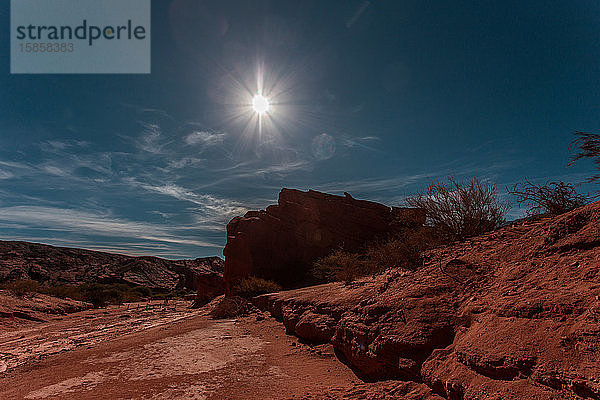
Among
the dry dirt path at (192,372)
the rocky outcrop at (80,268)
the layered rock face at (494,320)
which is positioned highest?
the layered rock face at (494,320)

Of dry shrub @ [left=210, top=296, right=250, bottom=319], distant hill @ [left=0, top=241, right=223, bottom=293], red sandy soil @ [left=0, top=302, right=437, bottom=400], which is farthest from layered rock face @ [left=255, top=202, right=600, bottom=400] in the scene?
distant hill @ [left=0, top=241, right=223, bottom=293]

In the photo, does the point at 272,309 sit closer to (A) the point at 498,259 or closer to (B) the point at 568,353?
(A) the point at 498,259

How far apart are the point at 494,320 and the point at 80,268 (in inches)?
2773

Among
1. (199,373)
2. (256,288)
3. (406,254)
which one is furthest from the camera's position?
(256,288)

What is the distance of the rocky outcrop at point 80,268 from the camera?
1877 inches

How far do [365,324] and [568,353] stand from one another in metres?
2.78

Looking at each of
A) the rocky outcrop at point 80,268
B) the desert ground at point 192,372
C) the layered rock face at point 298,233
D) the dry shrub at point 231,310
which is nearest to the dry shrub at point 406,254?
the desert ground at point 192,372

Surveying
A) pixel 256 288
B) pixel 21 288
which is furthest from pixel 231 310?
pixel 21 288

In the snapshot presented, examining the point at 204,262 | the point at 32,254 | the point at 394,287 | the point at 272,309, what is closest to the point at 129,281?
the point at 32,254

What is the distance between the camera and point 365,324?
4.64 meters

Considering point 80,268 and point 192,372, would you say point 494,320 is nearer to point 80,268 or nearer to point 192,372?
point 192,372

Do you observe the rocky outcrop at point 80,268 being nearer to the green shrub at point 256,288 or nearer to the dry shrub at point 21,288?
the dry shrub at point 21,288

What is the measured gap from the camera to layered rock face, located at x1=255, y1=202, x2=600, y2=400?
7.41ft

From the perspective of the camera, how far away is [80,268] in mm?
55000
